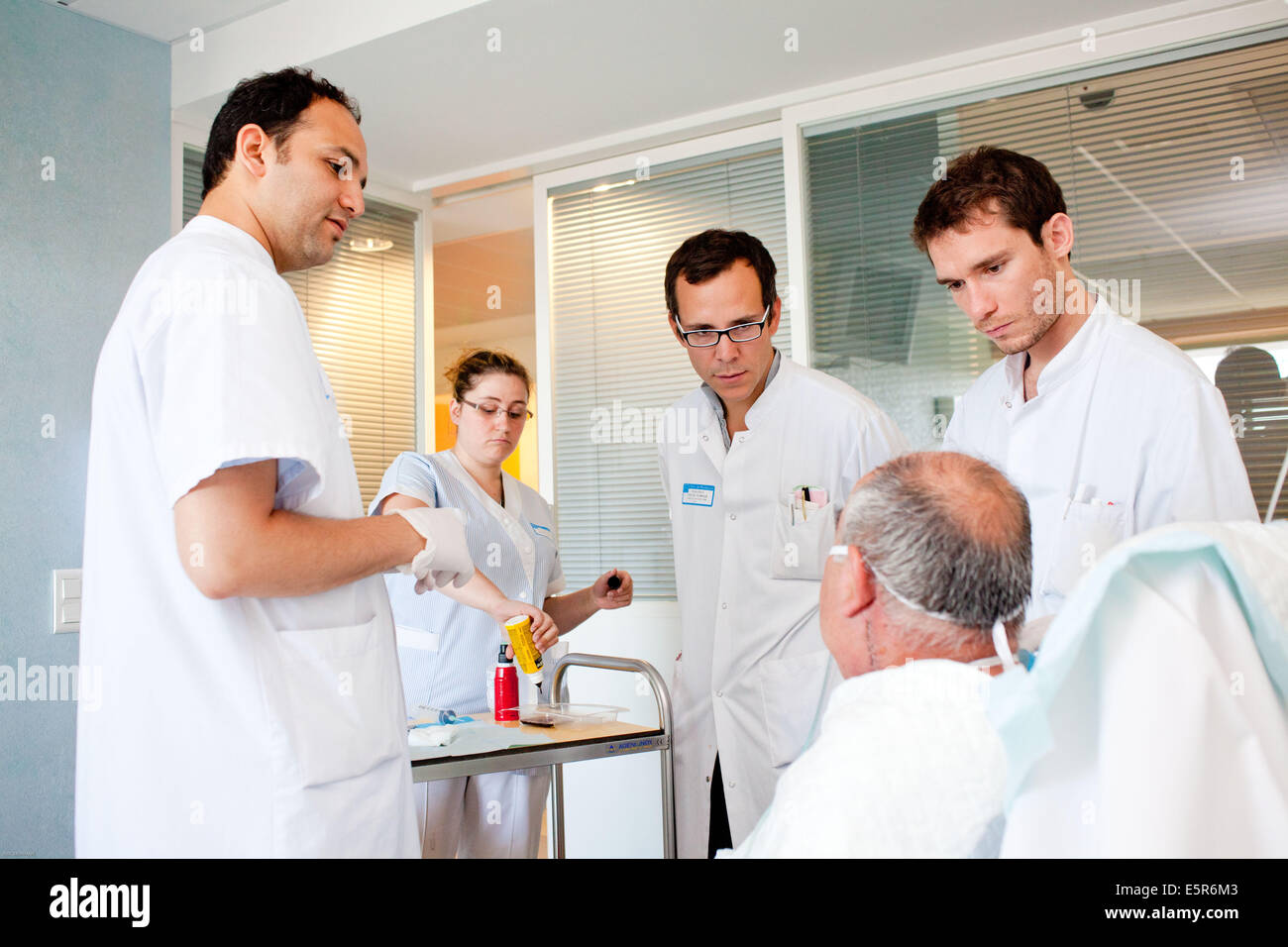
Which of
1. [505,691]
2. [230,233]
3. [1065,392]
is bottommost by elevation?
[505,691]

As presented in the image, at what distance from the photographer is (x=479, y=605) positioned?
2490mm

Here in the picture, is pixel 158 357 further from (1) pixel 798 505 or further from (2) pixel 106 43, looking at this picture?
(2) pixel 106 43

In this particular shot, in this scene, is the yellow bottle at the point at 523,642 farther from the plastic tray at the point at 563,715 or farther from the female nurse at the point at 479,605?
the plastic tray at the point at 563,715

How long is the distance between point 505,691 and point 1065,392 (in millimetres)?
1448

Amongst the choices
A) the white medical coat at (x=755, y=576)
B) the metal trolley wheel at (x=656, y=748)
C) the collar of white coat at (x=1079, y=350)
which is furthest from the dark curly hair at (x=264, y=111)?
the metal trolley wheel at (x=656, y=748)

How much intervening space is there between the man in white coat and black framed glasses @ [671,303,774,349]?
109cm

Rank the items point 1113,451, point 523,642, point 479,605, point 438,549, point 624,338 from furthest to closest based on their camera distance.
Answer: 1. point 624,338
2. point 479,605
3. point 523,642
4. point 1113,451
5. point 438,549

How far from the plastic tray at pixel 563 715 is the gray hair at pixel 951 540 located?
1440 mm

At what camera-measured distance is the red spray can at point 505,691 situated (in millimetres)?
2469

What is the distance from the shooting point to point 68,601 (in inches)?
113

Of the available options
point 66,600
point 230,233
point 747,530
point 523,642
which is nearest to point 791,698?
point 747,530

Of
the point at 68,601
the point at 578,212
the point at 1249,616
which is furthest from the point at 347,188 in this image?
the point at 578,212

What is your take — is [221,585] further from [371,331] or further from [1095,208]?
[371,331]

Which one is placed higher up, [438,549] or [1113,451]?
[1113,451]
